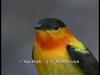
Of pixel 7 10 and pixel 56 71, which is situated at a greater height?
pixel 7 10

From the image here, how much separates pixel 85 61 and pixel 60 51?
15cm

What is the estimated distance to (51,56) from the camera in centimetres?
185

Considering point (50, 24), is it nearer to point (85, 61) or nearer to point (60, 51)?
point (60, 51)

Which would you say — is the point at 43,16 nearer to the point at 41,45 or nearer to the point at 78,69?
the point at 41,45

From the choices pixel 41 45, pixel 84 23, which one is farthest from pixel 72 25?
pixel 41 45

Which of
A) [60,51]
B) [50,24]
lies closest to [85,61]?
[60,51]

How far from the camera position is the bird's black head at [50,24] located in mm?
1852

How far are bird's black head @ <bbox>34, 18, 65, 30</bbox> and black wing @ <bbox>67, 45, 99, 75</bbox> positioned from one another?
13 cm

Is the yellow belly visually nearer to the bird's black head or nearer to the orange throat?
the orange throat

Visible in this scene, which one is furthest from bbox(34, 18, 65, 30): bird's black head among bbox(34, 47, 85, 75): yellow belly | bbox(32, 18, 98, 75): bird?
bbox(34, 47, 85, 75): yellow belly

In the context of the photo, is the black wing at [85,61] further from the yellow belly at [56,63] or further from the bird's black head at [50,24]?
the bird's black head at [50,24]

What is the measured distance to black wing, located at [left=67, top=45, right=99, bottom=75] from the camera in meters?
1.84

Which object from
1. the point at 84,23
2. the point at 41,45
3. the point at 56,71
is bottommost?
the point at 56,71

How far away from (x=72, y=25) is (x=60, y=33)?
0.08 metres
